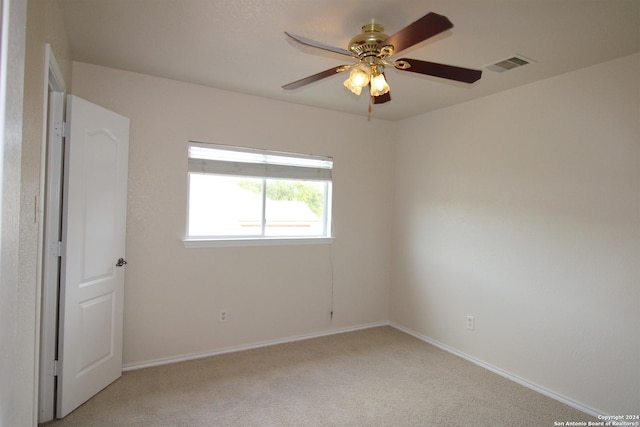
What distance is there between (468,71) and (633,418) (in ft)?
8.37

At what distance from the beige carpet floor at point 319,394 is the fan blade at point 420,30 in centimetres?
233

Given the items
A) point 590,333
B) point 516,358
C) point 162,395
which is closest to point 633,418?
point 590,333

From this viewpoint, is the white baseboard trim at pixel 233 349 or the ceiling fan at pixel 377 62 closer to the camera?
the ceiling fan at pixel 377 62

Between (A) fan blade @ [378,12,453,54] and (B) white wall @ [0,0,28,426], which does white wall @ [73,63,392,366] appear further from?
(A) fan blade @ [378,12,453,54]

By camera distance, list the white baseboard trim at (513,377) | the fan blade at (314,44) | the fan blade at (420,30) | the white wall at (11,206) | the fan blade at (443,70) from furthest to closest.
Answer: the white baseboard trim at (513,377), the fan blade at (443,70), the fan blade at (314,44), the fan blade at (420,30), the white wall at (11,206)

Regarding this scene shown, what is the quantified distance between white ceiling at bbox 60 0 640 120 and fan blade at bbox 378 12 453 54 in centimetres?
14

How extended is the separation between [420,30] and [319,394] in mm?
2554

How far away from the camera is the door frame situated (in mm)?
2264

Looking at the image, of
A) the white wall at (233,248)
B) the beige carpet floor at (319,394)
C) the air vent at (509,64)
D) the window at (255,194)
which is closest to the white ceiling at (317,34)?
the air vent at (509,64)

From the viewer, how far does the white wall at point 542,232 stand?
2.50 m

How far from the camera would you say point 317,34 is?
7.50 ft

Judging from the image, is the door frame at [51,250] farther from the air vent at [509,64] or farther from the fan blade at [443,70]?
the air vent at [509,64]

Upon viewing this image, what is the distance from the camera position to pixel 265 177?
3.71m

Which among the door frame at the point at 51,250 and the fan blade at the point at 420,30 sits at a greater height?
the fan blade at the point at 420,30
